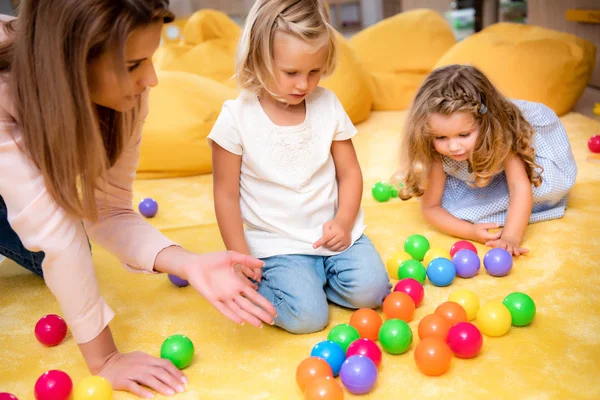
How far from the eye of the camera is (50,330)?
1.29 meters

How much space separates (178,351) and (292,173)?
1.59 feet

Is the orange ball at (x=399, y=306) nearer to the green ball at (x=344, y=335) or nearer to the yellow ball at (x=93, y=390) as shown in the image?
the green ball at (x=344, y=335)

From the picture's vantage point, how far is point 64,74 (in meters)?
0.93

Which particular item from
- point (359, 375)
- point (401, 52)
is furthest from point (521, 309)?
point (401, 52)

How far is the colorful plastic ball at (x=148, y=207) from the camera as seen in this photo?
1986 mm

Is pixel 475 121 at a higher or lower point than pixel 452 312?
higher

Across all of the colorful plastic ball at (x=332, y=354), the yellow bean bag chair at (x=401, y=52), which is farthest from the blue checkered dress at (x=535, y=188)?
the yellow bean bag chair at (x=401, y=52)

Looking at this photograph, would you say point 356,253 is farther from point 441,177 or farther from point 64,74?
point 64,74

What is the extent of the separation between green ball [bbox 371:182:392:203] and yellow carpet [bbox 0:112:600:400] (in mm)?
35

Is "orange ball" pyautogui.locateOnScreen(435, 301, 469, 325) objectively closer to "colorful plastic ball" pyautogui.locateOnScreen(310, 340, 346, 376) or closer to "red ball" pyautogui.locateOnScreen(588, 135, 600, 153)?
"colorful plastic ball" pyautogui.locateOnScreen(310, 340, 346, 376)

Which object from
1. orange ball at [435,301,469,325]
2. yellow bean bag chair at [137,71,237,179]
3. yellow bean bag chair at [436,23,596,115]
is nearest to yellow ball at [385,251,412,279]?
orange ball at [435,301,469,325]

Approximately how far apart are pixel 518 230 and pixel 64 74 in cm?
118

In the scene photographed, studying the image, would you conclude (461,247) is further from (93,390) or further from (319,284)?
(93,390)

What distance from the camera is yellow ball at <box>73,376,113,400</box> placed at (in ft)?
3.43
